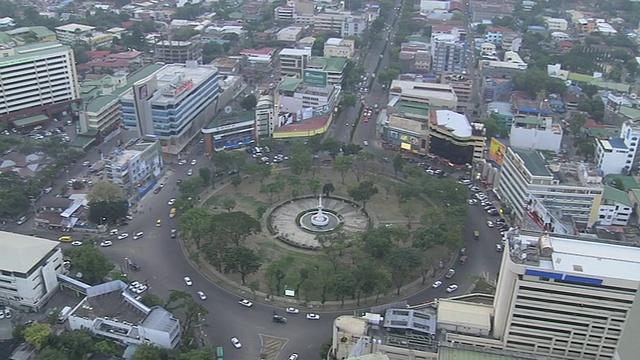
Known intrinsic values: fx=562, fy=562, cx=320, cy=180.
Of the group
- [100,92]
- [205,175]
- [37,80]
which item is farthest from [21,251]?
[100,92]

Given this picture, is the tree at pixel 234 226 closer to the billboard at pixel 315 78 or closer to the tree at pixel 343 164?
the tree at pixel 343 164

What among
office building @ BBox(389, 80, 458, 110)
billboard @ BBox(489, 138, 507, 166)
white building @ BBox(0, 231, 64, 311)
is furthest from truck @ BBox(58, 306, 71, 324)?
office building @ BBox(389, 80, 458, 110)

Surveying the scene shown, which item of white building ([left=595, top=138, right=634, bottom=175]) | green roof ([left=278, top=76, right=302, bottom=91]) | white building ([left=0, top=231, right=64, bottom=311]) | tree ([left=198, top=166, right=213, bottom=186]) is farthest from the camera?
green roof ([left=278, top=76, right=302, bottom=91])

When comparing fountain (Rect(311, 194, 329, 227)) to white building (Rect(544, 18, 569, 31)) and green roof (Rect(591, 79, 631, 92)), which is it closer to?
green roof (Rect(591, 79, 631, 92))

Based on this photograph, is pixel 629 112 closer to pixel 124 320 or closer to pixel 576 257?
pixel 576 257

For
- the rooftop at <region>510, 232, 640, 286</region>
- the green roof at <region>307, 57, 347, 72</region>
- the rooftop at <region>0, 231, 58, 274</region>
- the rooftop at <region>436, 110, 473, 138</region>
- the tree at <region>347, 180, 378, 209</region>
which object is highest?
the rooftop at <region>510, 232, 640, 286</region>

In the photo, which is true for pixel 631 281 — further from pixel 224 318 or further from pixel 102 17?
pixel 102 17

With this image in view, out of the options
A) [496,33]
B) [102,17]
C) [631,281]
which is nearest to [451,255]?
[631,281]

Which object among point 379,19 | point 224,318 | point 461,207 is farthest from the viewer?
point 379,19
